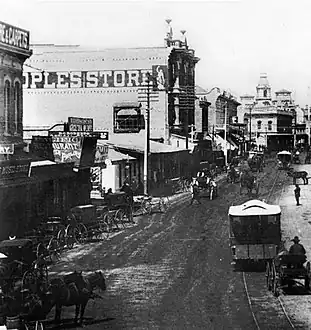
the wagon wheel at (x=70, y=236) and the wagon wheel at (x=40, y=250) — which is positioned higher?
the wagon wheel at (x=40, y=250)

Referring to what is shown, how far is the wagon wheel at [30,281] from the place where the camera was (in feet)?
46.0

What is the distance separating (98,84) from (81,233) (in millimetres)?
30898

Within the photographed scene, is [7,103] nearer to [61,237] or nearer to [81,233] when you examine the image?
[81,233]

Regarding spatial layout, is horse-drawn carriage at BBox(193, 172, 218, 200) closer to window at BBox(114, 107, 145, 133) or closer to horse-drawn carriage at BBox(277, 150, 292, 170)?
window at BBox(114, 107, 145, 133)

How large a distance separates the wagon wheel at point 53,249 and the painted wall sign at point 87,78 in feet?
106

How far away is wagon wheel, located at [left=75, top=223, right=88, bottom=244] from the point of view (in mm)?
22992

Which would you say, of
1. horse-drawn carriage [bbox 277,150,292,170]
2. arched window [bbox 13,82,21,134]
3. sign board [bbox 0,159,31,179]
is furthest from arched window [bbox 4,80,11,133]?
horse-drawn carriage [bbox 277,150,292,170]

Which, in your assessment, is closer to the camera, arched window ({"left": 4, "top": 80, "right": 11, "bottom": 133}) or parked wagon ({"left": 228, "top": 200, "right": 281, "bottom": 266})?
parked wagon ({"left": 228, "top": 200, "right": 281, "bottom": 266})

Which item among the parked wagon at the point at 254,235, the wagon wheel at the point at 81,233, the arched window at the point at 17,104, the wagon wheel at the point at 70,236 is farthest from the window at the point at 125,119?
the parked wagon at the point at 254,235

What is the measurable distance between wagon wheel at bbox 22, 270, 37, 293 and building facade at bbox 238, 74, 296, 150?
5296 centimetres

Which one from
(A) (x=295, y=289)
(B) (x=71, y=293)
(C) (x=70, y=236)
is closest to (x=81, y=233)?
(C) (x=70, y=236)

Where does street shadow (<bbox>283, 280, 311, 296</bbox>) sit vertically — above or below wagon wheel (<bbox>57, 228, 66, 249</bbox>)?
below

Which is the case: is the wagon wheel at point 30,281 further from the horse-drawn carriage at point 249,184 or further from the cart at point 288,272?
the horse-drawn carriage at point 249,184

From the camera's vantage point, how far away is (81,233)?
23.2 m
